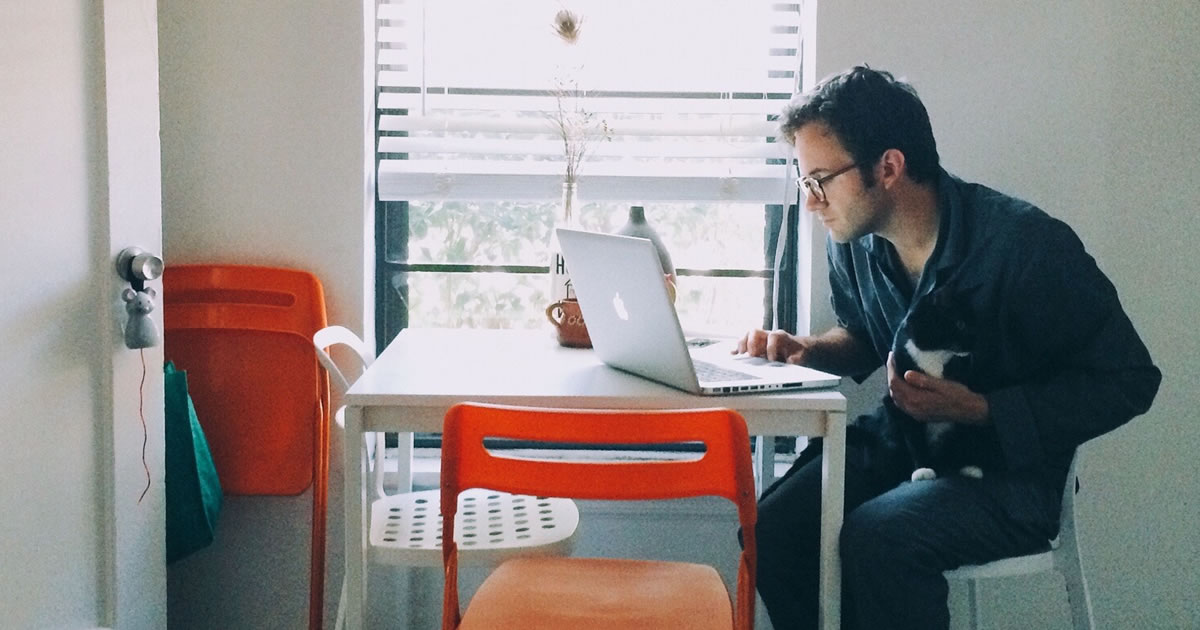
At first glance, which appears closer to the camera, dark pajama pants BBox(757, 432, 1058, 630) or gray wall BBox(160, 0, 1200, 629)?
dark pajama pants BBox(757, 432, 1058, 630)

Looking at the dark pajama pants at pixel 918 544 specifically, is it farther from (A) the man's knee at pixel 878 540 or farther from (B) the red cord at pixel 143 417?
(B) the red cord at pixel 143 417

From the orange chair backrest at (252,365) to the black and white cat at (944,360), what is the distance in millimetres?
1196

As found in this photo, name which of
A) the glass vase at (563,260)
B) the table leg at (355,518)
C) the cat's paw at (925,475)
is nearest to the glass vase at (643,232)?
the glass vase at (563,260)

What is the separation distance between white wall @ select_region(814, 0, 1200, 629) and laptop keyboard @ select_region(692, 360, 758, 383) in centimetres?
64

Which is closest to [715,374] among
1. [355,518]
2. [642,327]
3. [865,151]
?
[642,327]

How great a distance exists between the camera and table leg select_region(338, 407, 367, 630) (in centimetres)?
158

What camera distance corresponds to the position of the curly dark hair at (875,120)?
187 centimetres

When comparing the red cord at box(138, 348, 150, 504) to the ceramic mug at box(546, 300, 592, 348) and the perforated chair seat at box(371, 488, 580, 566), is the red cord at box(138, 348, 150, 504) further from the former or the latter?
the ceramic mug at box(546, 300, 592, 348)

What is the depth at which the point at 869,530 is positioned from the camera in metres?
1.62

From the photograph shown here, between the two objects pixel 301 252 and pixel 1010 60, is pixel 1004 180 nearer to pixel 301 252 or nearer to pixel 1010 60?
pixel 1010 60

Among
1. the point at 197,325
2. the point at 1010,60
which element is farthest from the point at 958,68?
the point at 197,325

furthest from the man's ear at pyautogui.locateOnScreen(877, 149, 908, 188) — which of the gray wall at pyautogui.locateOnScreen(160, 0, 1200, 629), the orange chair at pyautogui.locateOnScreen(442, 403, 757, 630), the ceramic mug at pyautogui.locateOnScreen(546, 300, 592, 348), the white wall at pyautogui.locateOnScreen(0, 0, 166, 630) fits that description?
the white wall at pyautogui.locateOnScreen(0, 0, 166, 630)

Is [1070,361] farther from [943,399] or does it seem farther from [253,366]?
[253,366]

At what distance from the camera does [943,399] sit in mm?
1692
